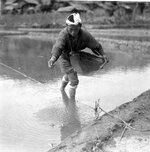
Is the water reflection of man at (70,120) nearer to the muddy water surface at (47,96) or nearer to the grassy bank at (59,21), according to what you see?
the muddy water surface at (47,96)

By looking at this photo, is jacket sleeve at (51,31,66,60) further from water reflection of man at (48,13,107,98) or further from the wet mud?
the wet mud

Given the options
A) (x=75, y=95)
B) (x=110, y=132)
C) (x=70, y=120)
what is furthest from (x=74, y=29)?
(x=110, y=132)

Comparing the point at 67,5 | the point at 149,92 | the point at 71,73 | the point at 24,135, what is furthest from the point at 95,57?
the point at 67,5

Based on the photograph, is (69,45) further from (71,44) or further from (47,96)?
(47,96)

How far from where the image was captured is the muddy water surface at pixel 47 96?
5899mm

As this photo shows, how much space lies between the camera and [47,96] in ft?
26.3

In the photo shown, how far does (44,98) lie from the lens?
7867 mm

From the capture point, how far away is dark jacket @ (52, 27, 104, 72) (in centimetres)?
684

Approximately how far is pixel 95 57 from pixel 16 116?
72.2 inches

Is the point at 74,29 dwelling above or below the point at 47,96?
above

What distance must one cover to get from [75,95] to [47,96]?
58 centimetres

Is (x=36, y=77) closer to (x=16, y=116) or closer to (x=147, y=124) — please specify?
(x=16, y=116)

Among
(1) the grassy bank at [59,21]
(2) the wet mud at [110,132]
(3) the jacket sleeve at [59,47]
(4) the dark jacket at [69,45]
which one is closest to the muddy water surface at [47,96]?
(2) the wet mud at [110,132]

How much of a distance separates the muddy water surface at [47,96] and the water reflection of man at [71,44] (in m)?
0.67
